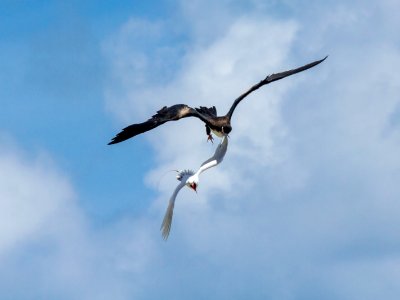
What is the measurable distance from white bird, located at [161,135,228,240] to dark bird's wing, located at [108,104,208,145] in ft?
13.8

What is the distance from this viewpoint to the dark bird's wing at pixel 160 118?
5603 centimetres

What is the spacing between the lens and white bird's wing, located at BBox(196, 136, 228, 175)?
5209 cm

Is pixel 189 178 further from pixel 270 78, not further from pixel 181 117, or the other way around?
pixel 270 78

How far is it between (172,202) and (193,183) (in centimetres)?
134

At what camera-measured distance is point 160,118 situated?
5794 centimetres

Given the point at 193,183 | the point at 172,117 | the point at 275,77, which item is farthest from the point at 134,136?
the point at 275,77

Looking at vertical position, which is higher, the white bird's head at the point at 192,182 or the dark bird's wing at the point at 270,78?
the dark bird's wing at the point at 270,78

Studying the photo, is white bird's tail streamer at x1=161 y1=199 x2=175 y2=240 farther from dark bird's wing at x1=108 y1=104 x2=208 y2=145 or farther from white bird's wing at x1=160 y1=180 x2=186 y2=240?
dark bird's wing at x1=108 y1=104 x2=208 y2=145

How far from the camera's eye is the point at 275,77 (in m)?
66.1

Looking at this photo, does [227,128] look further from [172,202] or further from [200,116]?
[172,202]

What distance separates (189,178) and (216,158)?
232cm

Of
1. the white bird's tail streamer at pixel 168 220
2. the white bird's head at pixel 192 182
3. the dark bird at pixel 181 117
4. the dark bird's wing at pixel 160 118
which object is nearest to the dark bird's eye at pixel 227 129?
the dark bird at pixel 181 117

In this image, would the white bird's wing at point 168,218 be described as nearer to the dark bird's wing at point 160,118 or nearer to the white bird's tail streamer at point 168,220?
the white bird's tail streamer at point 168,220

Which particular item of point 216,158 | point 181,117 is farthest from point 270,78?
point 216,158
